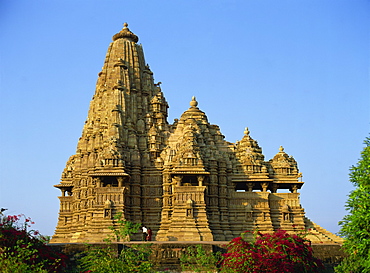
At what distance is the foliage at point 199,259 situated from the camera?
22.2 meters

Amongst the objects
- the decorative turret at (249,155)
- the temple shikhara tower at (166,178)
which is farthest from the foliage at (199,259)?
the decorative turret at (249,155)

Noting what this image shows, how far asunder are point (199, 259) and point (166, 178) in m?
17.1

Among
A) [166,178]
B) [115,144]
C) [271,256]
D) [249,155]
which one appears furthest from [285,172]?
[271,256]

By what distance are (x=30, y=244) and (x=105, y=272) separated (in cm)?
295

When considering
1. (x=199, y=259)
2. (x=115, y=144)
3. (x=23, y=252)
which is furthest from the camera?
(x=115, y=144)

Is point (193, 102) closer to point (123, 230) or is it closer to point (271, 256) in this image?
point (123, 230)

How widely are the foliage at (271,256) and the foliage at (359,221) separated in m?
1.70

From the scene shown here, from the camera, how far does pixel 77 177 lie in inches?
1699

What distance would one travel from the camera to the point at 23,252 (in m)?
18.8

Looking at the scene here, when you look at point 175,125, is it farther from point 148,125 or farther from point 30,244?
point 30,244

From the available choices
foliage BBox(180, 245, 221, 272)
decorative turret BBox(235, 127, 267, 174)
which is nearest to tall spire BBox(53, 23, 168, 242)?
decorative turret BBox(235, 127, 267, 174)

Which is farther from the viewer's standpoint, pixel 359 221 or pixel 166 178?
pixel 166 178

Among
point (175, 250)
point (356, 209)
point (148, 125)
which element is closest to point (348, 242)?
point (356, 209)

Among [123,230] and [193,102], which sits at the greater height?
[193,102]
